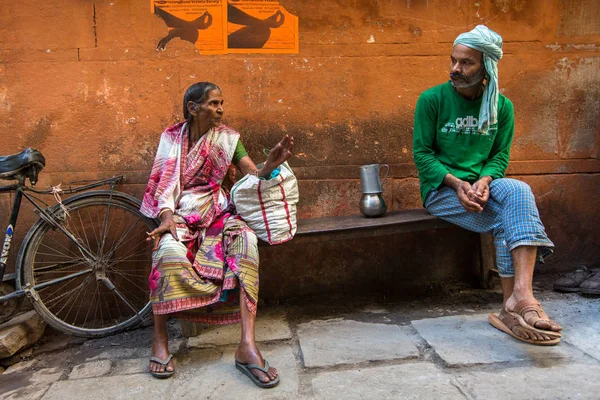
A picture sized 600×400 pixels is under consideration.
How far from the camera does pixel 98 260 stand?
11.1ft

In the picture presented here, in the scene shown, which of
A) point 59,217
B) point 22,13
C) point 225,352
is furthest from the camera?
point 22,13

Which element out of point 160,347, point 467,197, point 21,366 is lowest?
point 21,366

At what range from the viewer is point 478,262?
4.04m

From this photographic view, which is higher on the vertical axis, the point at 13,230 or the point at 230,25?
the point at 230,25

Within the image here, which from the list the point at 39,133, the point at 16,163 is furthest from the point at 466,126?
the point at 39,133

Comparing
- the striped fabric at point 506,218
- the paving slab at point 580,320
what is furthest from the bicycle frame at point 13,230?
the paving slab at point 580,320

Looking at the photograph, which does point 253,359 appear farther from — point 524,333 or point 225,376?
point 524,333

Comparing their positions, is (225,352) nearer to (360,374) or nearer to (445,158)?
(360,374)

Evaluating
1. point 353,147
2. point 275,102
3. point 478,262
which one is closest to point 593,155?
point 478,262

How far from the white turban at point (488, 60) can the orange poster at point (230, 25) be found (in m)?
1.28

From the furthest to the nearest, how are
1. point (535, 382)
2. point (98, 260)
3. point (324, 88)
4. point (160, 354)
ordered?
point (324, 88)
point (98, 260)
point (160, 354)
point (535, 382)

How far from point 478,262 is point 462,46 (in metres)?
1.77

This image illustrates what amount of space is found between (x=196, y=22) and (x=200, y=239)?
5.39 feet

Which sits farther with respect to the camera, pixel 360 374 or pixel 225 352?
pixel 225 352
